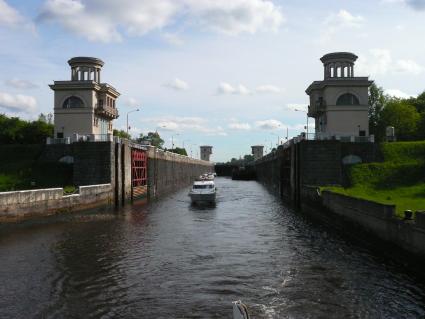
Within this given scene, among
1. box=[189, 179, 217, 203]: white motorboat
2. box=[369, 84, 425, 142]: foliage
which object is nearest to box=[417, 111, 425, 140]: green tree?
box=[369, 84, 425, 142]: foliage

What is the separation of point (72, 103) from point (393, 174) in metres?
48.1

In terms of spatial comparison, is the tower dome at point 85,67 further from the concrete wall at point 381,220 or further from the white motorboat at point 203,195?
the concrete wall at point 381,220

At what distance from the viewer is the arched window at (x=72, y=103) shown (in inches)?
2832

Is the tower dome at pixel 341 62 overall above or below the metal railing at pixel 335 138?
above

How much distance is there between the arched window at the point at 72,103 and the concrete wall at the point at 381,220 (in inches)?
1859

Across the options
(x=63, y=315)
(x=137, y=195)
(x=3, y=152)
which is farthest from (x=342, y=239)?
(x=3, y=152)

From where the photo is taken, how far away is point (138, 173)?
63562 millimetres

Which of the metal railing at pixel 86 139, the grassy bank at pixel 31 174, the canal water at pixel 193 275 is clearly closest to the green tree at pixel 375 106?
the metal railing at pixel 86 139

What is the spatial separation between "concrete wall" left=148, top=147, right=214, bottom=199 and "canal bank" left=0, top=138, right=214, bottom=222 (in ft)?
0.51

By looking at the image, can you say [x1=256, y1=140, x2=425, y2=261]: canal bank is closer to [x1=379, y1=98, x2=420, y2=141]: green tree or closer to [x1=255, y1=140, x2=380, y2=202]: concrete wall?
[x1=255, y1=140, x2=380, y2=202]: concrete wall

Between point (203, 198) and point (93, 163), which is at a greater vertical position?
point (93, 163)

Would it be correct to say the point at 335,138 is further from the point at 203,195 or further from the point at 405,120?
the point at 405,120

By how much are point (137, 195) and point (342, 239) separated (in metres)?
35.5

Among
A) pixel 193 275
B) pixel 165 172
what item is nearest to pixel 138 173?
pixel 165 172
